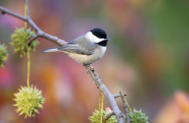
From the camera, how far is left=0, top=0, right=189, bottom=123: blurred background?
267cm

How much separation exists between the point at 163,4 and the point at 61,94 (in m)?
2.50

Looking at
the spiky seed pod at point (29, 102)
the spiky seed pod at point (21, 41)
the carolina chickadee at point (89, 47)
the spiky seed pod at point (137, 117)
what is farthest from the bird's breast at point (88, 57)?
the spiky seed pod at point (137, 117)

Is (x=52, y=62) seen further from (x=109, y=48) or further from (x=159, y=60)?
(x=159, y=60)

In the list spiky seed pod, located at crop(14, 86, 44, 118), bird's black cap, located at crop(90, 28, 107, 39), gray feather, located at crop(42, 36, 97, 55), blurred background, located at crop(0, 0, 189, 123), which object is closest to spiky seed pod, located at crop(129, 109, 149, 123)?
spiky seed pod, located at crop(14, 86, 44, 118)

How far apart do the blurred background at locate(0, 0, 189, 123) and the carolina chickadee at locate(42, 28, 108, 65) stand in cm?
20

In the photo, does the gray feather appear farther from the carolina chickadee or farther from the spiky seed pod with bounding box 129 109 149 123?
the spiky seed pod with bounding box 129 109 149 123

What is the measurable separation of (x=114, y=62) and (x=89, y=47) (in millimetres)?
787

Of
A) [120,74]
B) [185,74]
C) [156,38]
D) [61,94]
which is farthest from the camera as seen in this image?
[156,38]

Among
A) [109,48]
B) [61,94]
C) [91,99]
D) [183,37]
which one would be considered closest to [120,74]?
[109,48]

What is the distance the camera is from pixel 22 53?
85.8 inches

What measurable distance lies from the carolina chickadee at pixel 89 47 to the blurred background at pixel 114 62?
197 mm

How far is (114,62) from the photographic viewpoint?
3590 mm

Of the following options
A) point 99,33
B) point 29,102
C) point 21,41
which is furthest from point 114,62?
point 29,102

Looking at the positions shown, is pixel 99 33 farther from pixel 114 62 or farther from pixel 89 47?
pixel 114 62
